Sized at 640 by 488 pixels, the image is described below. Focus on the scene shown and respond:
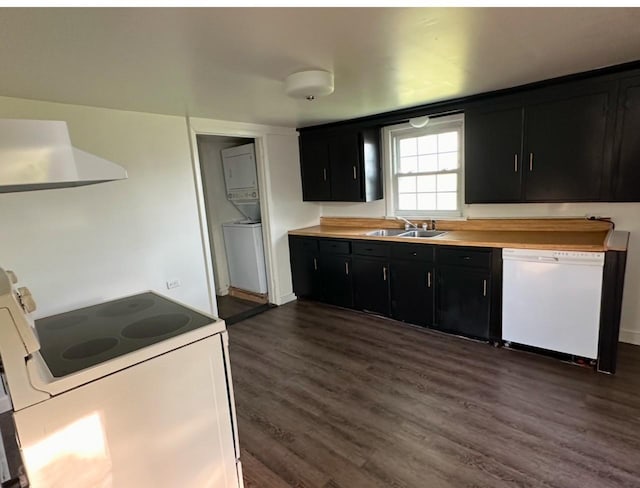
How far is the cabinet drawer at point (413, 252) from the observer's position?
321cm

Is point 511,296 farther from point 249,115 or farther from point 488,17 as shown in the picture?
point 249,115

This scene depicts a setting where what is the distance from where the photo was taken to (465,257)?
300cm

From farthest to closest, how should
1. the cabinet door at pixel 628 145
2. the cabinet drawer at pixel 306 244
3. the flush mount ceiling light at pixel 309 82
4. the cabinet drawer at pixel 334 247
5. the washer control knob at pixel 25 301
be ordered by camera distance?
1. the cabinet drawer at pixel 306 244
2. the cabinet drawer at pixel 334 247
3. the cabinet door at pixel 628 145
4. the flush mount ceiling light at pixel 309 82
5. the washer control knob at pixel 25 301

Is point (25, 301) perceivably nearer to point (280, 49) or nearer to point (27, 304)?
point (27, 304)

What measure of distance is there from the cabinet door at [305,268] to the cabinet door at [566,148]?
7.47 ft

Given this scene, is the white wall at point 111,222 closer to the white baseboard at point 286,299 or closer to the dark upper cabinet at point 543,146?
the white baseboard at point 286,299

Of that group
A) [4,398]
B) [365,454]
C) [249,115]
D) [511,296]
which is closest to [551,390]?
[511,296]

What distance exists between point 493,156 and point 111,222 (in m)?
3.26

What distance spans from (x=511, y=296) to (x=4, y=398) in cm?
383

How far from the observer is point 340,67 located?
6.97 ft

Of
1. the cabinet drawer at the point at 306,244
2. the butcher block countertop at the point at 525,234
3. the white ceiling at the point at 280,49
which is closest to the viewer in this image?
the white ceiling at the point at 280,49

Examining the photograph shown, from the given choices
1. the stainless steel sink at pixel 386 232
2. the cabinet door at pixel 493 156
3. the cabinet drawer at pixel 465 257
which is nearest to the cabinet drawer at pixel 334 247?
the stainless steel sink at pixel 386 232

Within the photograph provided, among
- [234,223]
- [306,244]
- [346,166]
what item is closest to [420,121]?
[346,166]

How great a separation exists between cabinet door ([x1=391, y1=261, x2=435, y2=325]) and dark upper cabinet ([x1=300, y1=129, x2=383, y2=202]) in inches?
38.7
